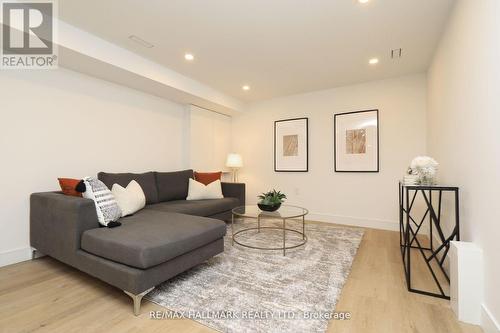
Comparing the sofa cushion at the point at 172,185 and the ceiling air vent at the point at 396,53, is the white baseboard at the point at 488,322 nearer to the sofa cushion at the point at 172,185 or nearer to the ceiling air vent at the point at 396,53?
the ceiling air vent at the point at 396,53

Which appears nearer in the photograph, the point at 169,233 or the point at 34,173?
the point at 169,233

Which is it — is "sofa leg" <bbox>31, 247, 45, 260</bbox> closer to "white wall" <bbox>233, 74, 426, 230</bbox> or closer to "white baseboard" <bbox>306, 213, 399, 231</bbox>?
"white wall" <bbox>233, 74, 426, 230</bbox>

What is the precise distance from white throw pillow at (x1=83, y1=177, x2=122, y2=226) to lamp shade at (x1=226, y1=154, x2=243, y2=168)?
269 centimetres

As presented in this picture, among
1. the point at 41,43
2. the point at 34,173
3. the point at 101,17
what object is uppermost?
the point at 101,17

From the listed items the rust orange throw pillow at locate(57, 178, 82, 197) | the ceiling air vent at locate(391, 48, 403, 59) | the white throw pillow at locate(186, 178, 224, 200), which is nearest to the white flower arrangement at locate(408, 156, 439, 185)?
the ceiling air vent at locate(391, 48, 403, 59)

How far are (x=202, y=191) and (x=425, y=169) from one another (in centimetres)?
281

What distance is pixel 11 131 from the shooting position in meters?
2.33

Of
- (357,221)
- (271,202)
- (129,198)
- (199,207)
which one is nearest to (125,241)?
(129,198)

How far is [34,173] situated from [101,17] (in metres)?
1.75

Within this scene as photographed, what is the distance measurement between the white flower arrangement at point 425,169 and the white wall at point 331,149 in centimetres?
167

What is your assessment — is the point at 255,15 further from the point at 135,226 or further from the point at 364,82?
the point at 364,82

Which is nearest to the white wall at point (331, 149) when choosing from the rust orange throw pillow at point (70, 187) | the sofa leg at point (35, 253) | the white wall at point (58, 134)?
the white wall at point (58, 134)

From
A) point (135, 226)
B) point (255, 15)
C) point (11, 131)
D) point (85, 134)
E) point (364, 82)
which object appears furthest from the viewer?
point (364, 82)

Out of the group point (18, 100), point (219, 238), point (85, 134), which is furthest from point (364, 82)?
point (18, 100)
